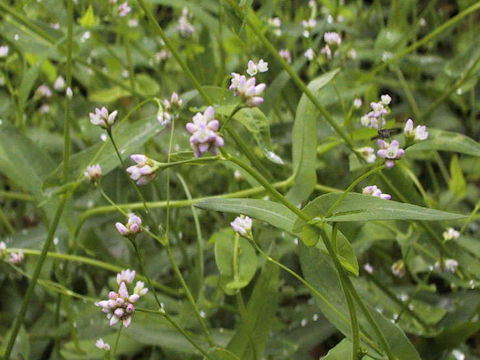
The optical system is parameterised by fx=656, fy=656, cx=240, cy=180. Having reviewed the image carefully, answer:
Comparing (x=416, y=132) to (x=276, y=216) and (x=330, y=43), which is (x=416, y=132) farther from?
(x=330, y=43)

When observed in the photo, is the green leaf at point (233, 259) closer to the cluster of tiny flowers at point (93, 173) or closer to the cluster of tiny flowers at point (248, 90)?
the cluster of tiny flowers at point (93, 173)

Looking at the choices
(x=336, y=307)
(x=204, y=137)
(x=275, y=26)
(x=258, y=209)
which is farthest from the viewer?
(x=275, y=26)

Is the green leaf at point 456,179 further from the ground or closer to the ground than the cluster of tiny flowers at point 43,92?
closer to the ground

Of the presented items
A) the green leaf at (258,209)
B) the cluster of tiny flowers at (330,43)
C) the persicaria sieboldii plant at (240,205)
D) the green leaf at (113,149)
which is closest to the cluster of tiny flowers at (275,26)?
the persicaria sieboldii plant at (240,205)

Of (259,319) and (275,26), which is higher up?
(275,26)

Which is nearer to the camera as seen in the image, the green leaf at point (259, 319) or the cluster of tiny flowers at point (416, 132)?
the cluster of tiny flowers at point (416, 132)

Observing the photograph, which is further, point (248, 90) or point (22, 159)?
point (22, 159)

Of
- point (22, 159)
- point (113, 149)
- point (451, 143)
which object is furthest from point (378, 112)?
point (22, 159)

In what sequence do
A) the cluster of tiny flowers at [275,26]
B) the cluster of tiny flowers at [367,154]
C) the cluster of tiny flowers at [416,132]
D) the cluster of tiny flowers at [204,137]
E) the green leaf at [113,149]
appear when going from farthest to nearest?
the cluster of tiny flowers at [275,26], the green leaf at [113,149], the cluster of tiny flowers at [367,154], the cluster of tiny flowers at [416,132], the cluster of tiny flowers at [204,137]
